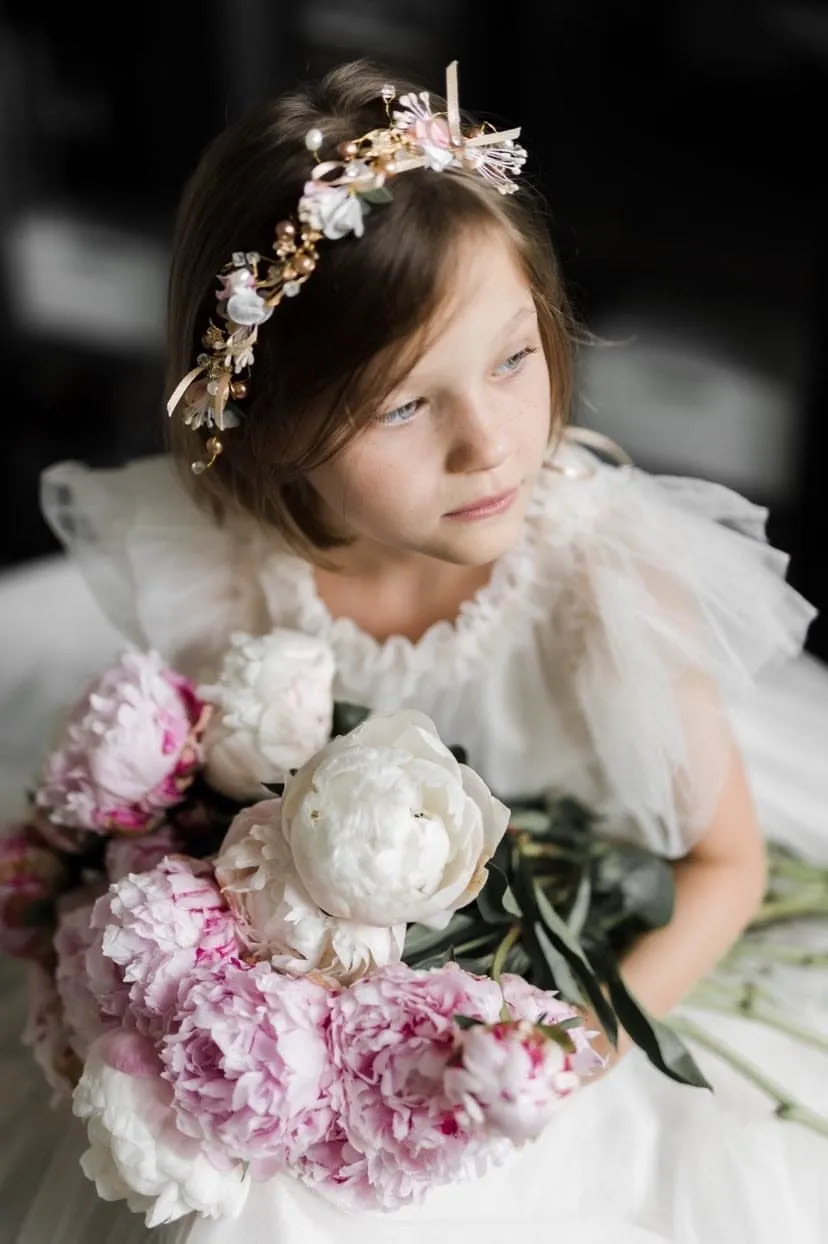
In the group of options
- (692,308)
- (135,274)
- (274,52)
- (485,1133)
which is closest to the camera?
(485,1133)

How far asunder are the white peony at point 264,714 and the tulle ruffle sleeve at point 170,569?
159 millimetres

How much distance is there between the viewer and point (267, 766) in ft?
2.70

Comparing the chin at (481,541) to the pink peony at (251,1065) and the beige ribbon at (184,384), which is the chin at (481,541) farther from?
the pink peony at (251,1065)

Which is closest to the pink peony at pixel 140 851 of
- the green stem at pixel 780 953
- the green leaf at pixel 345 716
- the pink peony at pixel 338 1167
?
the green leaf at pixel 345 716

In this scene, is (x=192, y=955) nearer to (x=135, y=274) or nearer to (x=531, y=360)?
(x=531, y=360)

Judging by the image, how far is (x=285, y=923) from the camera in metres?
0.64

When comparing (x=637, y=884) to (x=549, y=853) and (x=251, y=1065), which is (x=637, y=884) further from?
(x=251, y=1065)

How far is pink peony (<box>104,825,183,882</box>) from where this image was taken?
0.82m

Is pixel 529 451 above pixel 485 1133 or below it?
above

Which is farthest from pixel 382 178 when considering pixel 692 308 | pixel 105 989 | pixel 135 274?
pixel 135 274

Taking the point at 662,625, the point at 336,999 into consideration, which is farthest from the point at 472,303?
the point at 336,999

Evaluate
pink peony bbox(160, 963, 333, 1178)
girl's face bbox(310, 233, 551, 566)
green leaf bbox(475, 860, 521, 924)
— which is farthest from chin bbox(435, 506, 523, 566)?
pink peony bbox(160, 963, 333, 1178)

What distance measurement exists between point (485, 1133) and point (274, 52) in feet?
4.51

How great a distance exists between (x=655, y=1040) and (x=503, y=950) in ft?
0.34
